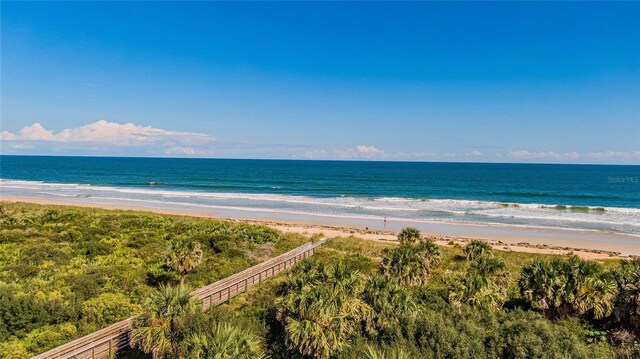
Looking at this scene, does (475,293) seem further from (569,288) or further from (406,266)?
(406,266)

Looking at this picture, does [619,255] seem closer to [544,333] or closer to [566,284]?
[566,284]

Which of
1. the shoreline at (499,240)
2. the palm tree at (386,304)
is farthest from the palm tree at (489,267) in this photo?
the shoreline at (499,240)

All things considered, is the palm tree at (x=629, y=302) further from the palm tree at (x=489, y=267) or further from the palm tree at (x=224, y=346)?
the palm tree at (x=224, y=346)

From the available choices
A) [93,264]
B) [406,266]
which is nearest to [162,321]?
[406,266]

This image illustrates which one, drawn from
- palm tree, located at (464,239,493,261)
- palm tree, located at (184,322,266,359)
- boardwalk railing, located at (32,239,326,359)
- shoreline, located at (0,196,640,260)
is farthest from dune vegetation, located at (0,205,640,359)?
shoreline, located at (0,196,640,260)

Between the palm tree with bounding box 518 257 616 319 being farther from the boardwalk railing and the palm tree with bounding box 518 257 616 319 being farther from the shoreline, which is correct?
the shoreline

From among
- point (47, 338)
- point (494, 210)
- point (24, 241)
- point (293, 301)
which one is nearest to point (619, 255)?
point (494, 210)
